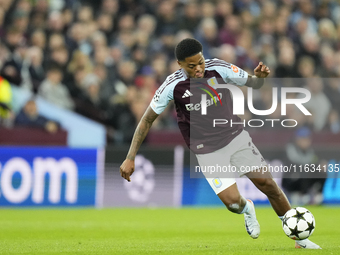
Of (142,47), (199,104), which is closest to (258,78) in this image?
(199,104)

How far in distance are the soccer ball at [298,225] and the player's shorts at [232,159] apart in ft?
2.23

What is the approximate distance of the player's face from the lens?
6699 millimetres

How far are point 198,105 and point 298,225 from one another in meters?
1.74

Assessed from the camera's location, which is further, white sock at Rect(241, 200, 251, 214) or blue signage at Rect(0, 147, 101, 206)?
blue signage at Rect(0, 147, 101, 206)

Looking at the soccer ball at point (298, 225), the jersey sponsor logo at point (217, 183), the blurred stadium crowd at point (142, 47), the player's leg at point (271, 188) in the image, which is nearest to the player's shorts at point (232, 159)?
the jersey sponsor logo at point (217, 183)

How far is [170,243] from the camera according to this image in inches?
307

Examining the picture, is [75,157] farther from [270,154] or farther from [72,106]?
[270,154]

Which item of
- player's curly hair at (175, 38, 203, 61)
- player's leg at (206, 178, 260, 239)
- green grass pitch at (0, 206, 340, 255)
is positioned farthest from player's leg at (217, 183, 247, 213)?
player's curly hair at (175, 38, 203, 61)

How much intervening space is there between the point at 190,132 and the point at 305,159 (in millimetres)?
6663

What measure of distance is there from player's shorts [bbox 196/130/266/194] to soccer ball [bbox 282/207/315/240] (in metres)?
0.68

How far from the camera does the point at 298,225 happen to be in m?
6.61

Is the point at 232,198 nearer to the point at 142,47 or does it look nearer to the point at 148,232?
the point at 148,232

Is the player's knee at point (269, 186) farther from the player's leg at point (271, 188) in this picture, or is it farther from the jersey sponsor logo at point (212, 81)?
the jersey sponsor logo at point (212, 81)

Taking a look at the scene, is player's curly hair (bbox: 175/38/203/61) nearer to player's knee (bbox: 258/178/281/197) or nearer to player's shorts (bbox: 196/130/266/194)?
player's shorts (bbox: 196/130/266/194)
